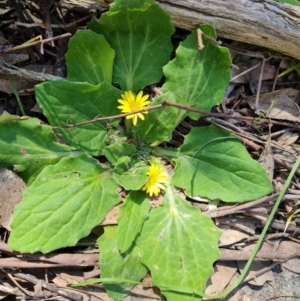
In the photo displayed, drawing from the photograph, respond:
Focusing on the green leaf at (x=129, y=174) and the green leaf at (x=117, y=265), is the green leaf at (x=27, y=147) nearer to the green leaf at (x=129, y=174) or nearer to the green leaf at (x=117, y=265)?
the green leaf at (x=129, y=174)

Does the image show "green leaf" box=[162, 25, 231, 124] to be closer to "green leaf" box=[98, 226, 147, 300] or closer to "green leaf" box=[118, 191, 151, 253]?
"green leaf" box=[118, 191, 151, 253]

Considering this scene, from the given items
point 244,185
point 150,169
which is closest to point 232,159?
point 244,185

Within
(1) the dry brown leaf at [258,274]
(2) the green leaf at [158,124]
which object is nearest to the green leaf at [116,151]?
(2) the green leaf at [158,124]

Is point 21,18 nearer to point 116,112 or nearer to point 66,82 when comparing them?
point 66,82

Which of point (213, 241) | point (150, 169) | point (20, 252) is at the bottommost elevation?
point (20, 252)

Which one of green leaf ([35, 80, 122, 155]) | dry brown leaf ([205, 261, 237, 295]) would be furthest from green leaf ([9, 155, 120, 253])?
dry brown leaf ([205, 261, 237, 295])

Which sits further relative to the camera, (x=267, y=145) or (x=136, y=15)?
(x=267, y=145)
